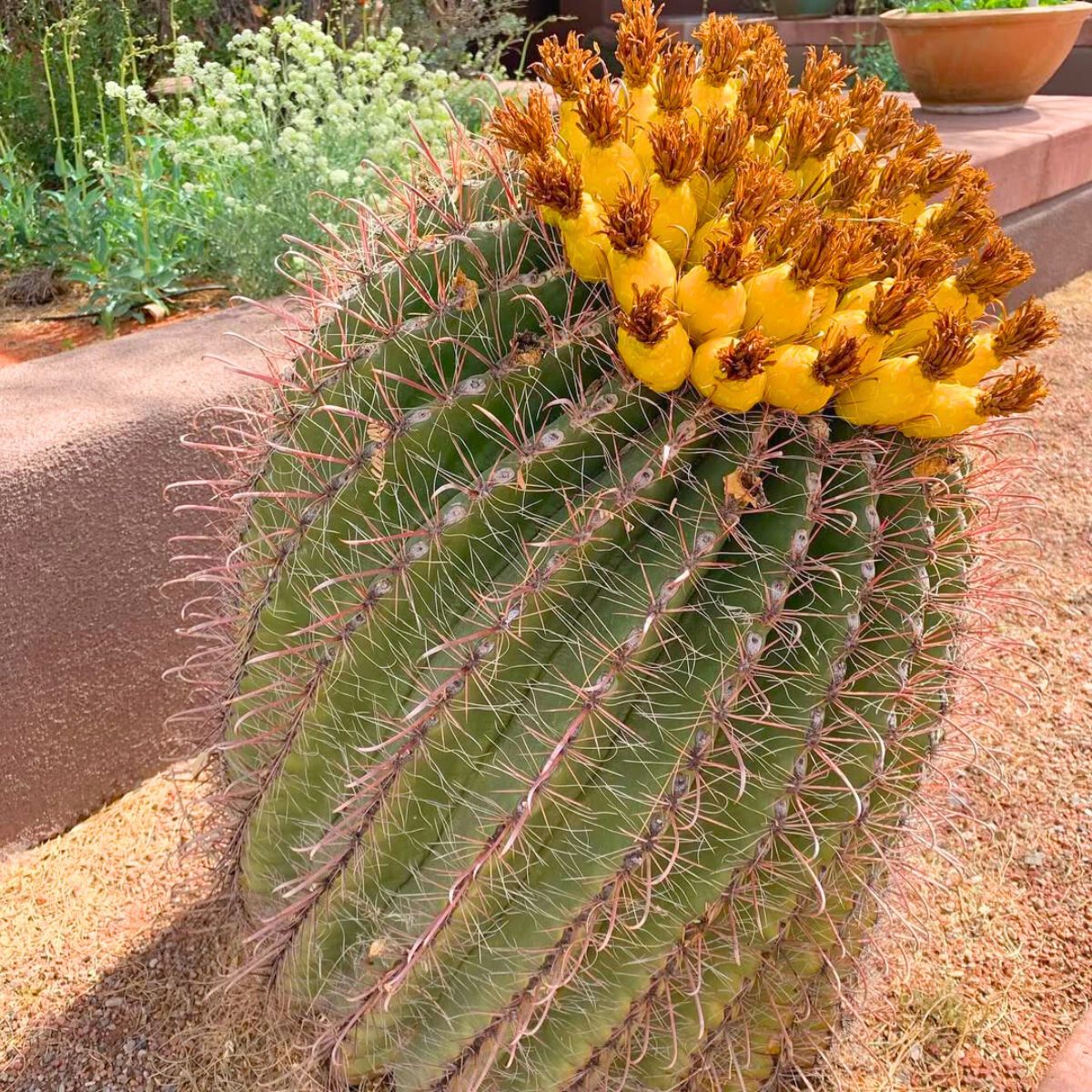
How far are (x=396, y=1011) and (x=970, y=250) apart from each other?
1.11 metres

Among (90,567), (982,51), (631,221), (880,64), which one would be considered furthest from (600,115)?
(880,64)

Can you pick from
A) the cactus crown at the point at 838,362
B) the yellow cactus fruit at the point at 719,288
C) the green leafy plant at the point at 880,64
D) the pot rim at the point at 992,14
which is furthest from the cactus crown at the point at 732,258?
the green leafy plant at the point at 880,64

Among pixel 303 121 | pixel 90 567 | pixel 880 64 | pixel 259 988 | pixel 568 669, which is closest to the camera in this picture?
pixel 568 669

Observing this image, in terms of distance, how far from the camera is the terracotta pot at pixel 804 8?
9984 millimetres

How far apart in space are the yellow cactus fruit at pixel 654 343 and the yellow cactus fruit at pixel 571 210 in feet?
0.29

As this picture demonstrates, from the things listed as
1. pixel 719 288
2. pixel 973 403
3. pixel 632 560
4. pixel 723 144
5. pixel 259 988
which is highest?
pixel 723 144

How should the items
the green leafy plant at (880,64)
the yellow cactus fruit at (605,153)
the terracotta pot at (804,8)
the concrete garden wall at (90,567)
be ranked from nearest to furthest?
1. the yellow cactus fruit at (605,153)
2. the concrete garden wall at (90,567)
3. the green leafy plant at (880,64)
4. the terracotta pot at (804,8)

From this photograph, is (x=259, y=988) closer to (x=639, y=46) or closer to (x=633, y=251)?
(x=633, y=251)

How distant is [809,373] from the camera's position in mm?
1107

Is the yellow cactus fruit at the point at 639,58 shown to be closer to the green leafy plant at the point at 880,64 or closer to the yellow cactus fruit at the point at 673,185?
the yellow cactus fruit at the point at 673,185

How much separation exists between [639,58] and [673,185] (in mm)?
215

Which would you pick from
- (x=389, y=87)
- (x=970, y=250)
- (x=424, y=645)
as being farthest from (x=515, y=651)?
(x=389, y=87)

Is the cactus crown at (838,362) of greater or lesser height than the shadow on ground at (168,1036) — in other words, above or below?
above

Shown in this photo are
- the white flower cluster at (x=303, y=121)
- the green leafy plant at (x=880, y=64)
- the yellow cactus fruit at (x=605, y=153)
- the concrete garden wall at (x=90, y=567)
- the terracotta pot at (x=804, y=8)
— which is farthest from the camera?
the terracotta pot at (x=804, y=8)
